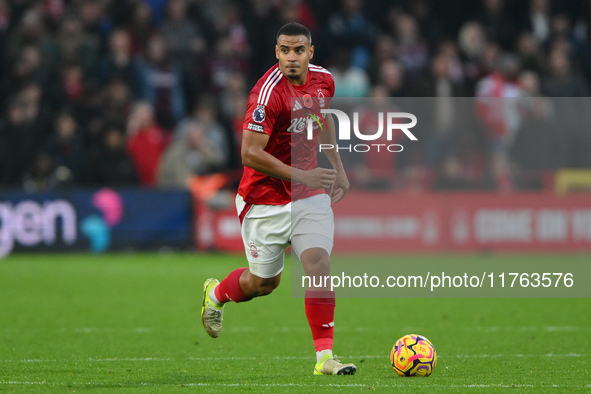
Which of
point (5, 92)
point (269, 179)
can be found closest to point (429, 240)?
Result: point (5, 92)

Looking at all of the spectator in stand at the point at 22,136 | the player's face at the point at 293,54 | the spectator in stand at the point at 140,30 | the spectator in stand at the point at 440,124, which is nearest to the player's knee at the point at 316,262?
the player's face at the point at 293,54

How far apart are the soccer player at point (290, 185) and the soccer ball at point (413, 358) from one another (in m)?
0.30

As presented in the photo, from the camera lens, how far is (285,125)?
6680 mm

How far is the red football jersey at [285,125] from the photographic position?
21.4 ft

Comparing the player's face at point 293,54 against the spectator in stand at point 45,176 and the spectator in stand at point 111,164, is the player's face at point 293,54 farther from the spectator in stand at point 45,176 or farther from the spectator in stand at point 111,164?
the spectator in stand at point 45,176

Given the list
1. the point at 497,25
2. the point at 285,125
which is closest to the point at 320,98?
the point at 285,125

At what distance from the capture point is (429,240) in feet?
51.4

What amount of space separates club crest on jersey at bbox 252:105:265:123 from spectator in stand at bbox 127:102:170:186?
391 inches

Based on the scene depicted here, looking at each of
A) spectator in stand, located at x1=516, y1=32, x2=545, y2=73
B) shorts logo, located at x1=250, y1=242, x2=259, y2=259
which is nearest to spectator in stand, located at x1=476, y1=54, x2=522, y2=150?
spectator in stand, located at x1=516, y1=32, x2=545, y2=73

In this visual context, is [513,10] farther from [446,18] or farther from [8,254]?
[8,254]

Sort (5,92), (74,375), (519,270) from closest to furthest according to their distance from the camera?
1. (74,375)
2. (519,270)
3. (5,92)

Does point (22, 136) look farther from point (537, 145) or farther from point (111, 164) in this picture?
point (537, 145)

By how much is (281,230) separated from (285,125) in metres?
0.72

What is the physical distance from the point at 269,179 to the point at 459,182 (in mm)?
9478
